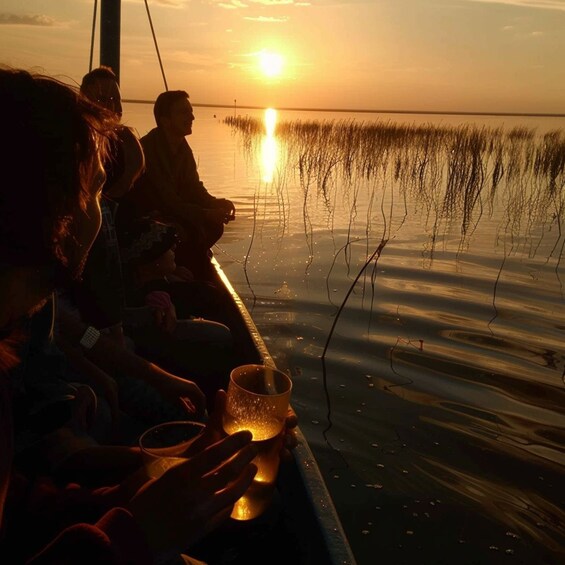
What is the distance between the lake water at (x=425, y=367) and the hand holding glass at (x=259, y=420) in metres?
1.47

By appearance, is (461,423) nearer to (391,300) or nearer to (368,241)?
(391,300)

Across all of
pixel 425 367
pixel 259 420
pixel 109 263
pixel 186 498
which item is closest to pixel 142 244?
pixel 109 263

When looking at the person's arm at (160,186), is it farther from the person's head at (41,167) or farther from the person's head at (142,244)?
the person's head at (41,167)

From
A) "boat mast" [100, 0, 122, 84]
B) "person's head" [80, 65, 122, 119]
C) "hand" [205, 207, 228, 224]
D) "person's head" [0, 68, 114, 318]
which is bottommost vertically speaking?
"hand" [205, 207, 228, 224]

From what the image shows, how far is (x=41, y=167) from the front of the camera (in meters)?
1.00

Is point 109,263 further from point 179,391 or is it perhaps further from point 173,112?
point 173,112

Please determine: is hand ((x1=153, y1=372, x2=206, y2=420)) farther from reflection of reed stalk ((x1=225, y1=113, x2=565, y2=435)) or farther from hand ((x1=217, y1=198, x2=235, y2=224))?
hand ((x1=217, y1=198, x2=235, y2=224))

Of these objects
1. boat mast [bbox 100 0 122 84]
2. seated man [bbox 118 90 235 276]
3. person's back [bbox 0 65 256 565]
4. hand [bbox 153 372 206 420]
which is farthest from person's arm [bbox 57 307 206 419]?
boat mast [bbox 100 0 122 84]

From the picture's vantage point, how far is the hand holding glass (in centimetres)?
138

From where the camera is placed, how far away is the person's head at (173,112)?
208 inches

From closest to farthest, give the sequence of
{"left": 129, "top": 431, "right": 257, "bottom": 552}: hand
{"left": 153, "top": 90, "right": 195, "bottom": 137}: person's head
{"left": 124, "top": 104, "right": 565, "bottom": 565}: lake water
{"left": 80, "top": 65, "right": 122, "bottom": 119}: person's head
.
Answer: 1. {"left": 129, "top": 431, "right": 257, "bottom": 552}: hand
2. {"left": 124, "top": 104, "right": 565, "bottom": 565}: lake water
3. {"left": 80, "top": 65, "right": 122, "bottom": 119}: person's head
4. {"left": 153, "top": 90, "right": 195, "bottom": 137}: person's head

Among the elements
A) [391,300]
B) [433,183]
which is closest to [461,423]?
[391,300]

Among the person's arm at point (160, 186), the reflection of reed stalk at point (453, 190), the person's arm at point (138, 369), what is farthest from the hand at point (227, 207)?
the person's arm at point (138, 369)

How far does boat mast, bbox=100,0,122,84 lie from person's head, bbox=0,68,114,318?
5345mm
